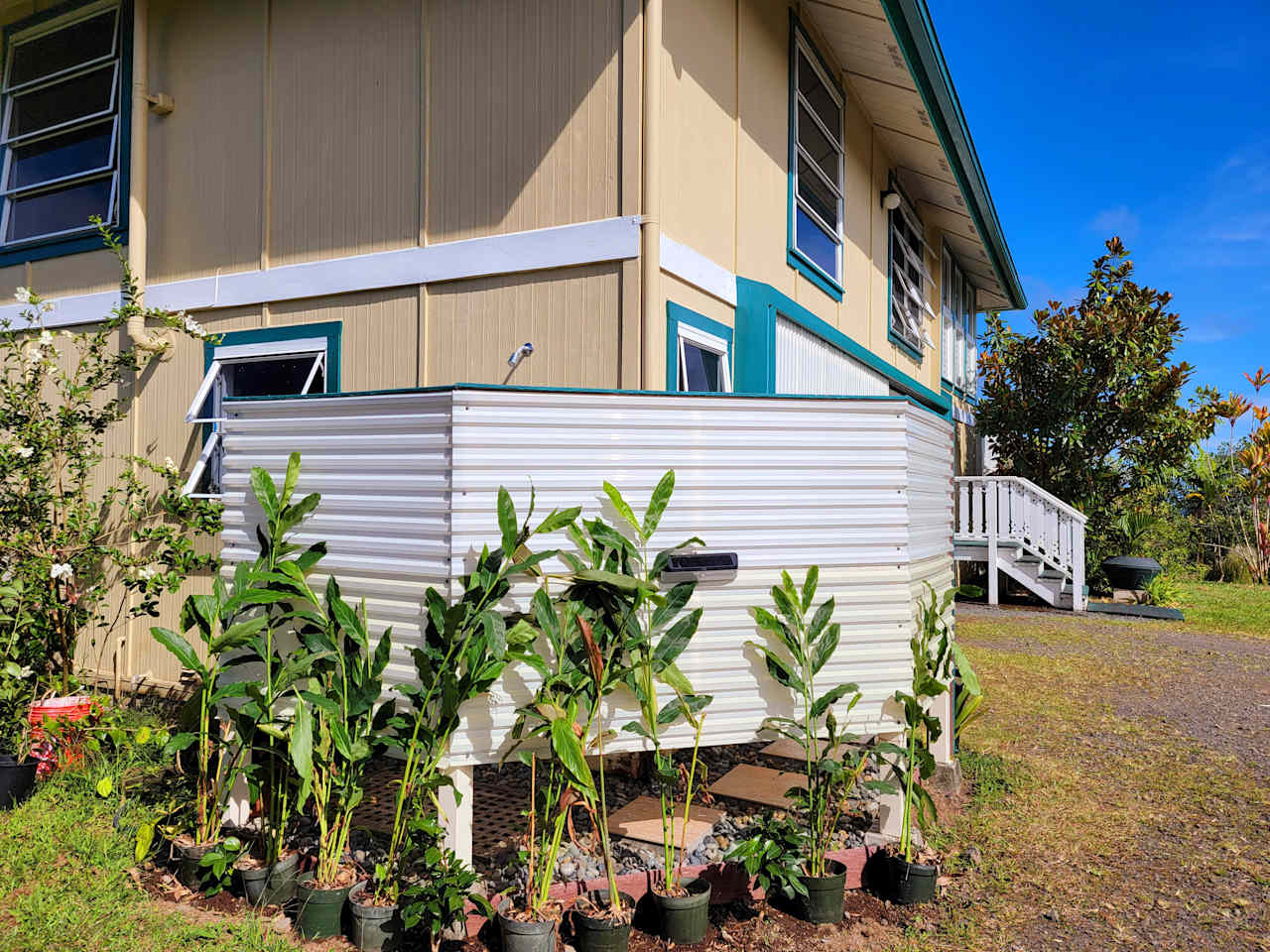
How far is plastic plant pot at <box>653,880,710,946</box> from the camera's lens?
3.26m

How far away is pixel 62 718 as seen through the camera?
4809mm

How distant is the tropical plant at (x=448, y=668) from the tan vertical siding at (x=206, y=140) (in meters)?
3.99

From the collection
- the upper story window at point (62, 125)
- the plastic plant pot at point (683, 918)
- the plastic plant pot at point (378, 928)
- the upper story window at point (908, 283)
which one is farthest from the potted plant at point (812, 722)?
the upper story window at point (908, 283)

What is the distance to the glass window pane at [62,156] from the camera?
23.2 feet

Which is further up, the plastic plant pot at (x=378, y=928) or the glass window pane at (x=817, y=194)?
the glass window pane at (x=817, y=194)

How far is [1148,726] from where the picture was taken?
6438 mm

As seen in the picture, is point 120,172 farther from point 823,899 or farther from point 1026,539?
point 1026,539

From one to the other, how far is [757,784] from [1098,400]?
10.7 m

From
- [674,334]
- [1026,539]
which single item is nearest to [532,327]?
[674,334]

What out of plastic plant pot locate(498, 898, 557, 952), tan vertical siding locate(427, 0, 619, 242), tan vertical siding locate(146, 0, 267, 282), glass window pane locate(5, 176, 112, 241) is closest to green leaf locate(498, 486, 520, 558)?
plastic plant pot locate(498, 898, 557, 952)

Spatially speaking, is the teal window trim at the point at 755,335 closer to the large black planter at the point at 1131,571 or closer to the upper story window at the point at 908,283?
the upper story window at the point at 908,283

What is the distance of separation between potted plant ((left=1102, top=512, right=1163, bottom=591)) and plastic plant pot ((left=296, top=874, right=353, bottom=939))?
40.8 ft

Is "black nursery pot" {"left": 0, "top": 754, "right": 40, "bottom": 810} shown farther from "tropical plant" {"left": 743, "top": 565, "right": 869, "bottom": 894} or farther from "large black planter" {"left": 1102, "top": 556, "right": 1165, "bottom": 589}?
"large black planter" {"left": 1102, "top": 556, "right": 1165, "bottom": 589}

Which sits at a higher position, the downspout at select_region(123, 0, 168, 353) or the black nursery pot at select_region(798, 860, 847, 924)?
the downspout at select_region(123, 0, 168, 353)
